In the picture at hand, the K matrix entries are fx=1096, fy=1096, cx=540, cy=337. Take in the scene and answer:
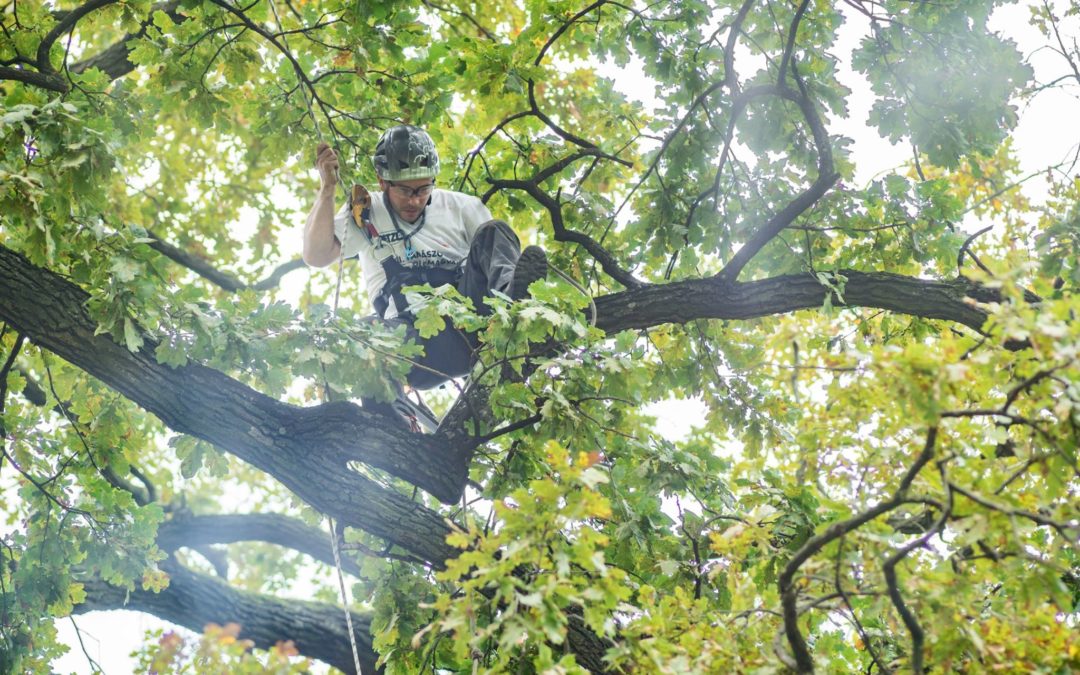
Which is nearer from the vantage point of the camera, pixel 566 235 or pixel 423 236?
pixel 423 236

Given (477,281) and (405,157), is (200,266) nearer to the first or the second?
(405,157)

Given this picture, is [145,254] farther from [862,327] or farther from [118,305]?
[862,327]

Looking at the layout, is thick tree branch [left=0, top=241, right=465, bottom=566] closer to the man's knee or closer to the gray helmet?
the man's knee

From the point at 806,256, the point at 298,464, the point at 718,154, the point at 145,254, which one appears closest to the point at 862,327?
the point at 806,256

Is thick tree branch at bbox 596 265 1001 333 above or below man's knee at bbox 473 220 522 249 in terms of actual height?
below

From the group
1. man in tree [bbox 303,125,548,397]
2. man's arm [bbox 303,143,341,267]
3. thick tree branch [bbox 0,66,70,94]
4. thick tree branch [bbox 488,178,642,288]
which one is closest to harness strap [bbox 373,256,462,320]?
man in tree [bbox 303,125,548,397]

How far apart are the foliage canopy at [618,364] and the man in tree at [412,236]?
372 mm

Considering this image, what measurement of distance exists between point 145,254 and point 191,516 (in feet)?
16.0

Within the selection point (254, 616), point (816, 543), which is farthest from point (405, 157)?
point (254, 616)

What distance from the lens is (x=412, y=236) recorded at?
501 centimetres

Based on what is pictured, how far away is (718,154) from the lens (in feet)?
17.3

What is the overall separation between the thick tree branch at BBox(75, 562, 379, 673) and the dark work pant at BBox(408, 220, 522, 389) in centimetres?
314

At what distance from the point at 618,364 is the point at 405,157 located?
5.37 ft

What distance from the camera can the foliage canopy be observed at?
2648mm
